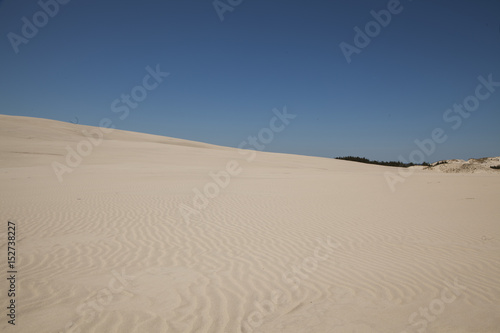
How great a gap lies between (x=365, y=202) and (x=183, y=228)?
7584 mm

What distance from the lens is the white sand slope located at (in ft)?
10.3

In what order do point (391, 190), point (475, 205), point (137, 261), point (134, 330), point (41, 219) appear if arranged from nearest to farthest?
point (134, 330) → point (137, 261) → point (41, 219) → point (475, 205) → point (391, 190)

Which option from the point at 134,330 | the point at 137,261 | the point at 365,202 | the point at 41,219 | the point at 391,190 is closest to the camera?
the point at 134,330

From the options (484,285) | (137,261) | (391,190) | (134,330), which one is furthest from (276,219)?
(391,190)

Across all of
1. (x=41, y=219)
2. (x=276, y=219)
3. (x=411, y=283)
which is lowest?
(x=411, y=283)

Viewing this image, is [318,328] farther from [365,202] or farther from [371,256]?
[365,202]

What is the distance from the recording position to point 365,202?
1063 cm

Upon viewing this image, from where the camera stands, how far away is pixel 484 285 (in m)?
3.88

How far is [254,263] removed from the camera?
15.8ft

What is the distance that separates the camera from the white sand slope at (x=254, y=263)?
124 inches

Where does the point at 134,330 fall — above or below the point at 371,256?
below

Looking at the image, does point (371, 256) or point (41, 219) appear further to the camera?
point (41, 219)

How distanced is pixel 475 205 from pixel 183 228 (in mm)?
10542

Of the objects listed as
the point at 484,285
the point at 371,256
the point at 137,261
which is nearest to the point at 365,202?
the point at 371,256
